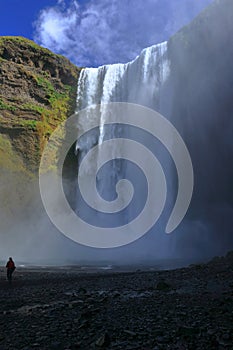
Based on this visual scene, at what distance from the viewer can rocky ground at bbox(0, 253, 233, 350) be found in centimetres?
661

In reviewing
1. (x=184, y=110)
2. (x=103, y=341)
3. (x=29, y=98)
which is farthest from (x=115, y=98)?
(x=103, y=341)

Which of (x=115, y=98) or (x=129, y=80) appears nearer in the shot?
(x=129, y=80)

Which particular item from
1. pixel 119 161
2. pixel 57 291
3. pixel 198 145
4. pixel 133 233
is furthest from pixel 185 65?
pixel 57 291

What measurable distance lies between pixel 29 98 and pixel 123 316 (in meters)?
44.5

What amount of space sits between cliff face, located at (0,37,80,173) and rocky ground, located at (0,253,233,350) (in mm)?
33510

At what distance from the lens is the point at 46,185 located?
45.8 m

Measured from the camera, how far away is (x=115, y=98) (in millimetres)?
48781

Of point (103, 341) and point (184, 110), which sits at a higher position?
point (184, 110)

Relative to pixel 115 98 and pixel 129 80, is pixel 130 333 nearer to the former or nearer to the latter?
pixel 129 80

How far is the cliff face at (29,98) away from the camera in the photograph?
149 ft

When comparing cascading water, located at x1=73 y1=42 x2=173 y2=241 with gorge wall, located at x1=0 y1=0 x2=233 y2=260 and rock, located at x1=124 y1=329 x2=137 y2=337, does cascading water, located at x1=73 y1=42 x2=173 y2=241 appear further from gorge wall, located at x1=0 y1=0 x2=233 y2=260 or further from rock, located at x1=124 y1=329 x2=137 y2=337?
rock, located at x1=124 y1=329 x2=137 y2=337

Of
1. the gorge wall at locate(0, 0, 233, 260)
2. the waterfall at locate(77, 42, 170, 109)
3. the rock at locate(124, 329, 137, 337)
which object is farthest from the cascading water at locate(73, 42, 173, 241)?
the rock at locate(124, 329, 137, 337)

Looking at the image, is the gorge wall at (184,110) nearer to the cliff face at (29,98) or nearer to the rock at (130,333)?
the cliff face at (29,98)

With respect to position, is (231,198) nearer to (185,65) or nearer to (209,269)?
(185,65)
